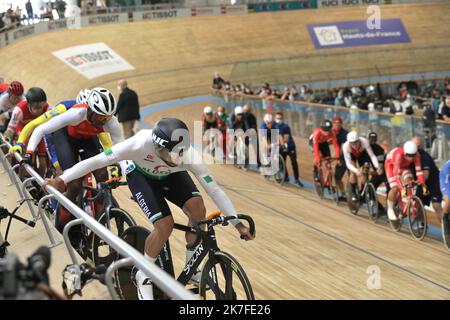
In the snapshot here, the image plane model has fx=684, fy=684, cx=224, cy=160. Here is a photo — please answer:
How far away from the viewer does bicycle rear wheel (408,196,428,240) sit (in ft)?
24.7

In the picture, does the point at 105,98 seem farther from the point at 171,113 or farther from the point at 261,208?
the point at 171,113

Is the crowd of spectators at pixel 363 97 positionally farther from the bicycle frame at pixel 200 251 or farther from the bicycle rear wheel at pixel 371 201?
the bicycle frame at pixel 200 251

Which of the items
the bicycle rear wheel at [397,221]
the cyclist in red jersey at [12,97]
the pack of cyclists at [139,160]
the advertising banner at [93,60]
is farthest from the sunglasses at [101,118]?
the advertising banner at [93,60]

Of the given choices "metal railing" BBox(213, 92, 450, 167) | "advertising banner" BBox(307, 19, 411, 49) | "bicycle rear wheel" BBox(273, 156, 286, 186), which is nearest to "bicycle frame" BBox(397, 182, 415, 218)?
"metal railing" BBox(213, 92, 450, 167)

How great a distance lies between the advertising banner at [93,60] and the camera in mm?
21391

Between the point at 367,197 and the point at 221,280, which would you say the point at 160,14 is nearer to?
the point at 367,197

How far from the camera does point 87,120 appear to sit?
4684 millimetres

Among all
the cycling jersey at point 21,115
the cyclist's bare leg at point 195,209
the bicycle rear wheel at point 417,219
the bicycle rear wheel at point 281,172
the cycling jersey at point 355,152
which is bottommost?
the bicycle rear wheel at point 281,172

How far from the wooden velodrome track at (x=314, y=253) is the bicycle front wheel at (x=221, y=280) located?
49 centimetres

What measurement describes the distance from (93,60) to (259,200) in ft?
45.7

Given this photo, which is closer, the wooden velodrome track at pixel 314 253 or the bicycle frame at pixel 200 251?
the bicycle frame at pixel 200 251

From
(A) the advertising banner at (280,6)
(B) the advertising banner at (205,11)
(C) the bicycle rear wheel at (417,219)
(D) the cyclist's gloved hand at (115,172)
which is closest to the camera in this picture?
(D) the cyclist's gloved hand at (115,172)

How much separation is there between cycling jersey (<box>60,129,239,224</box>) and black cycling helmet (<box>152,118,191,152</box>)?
0.32 feet

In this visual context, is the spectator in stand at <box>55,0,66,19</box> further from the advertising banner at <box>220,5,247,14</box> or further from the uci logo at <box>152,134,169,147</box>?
the uci logo at <box>152,134,169,147</box>
